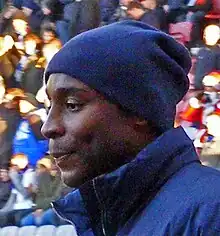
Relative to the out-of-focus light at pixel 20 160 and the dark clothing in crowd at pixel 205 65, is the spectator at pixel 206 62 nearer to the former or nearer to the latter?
the dark clothing in crowd at pixel 205 65

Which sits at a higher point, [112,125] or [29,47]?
[112,125]

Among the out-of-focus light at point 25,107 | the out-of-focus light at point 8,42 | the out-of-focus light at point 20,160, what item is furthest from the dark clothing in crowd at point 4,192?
the out-of-focus light at point 8,42

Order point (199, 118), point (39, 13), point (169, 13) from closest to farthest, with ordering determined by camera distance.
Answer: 1. point (199, 118)
2. point (169, 13)
3. point (39, 13)

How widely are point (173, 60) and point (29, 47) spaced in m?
8.45

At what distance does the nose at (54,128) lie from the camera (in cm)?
157

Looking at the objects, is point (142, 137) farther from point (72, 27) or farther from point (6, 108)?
point (72, 27)

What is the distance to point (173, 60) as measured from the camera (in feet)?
5.39

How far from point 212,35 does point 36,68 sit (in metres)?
2.05

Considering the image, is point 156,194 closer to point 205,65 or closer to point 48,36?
point 205,65

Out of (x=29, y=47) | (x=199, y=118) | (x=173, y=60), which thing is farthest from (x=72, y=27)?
(x=173, y=60)

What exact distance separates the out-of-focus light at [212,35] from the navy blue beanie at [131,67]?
6.62 meters

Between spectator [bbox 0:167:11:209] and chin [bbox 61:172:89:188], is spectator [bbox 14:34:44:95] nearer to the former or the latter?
spectator [bbox 0:167:11:209]

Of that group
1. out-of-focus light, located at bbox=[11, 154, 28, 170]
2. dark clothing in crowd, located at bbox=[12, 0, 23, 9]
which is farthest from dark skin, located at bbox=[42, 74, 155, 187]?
dark clothing in crowd, located at bbox=[12, 0, 23, 9]

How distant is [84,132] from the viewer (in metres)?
1.56
